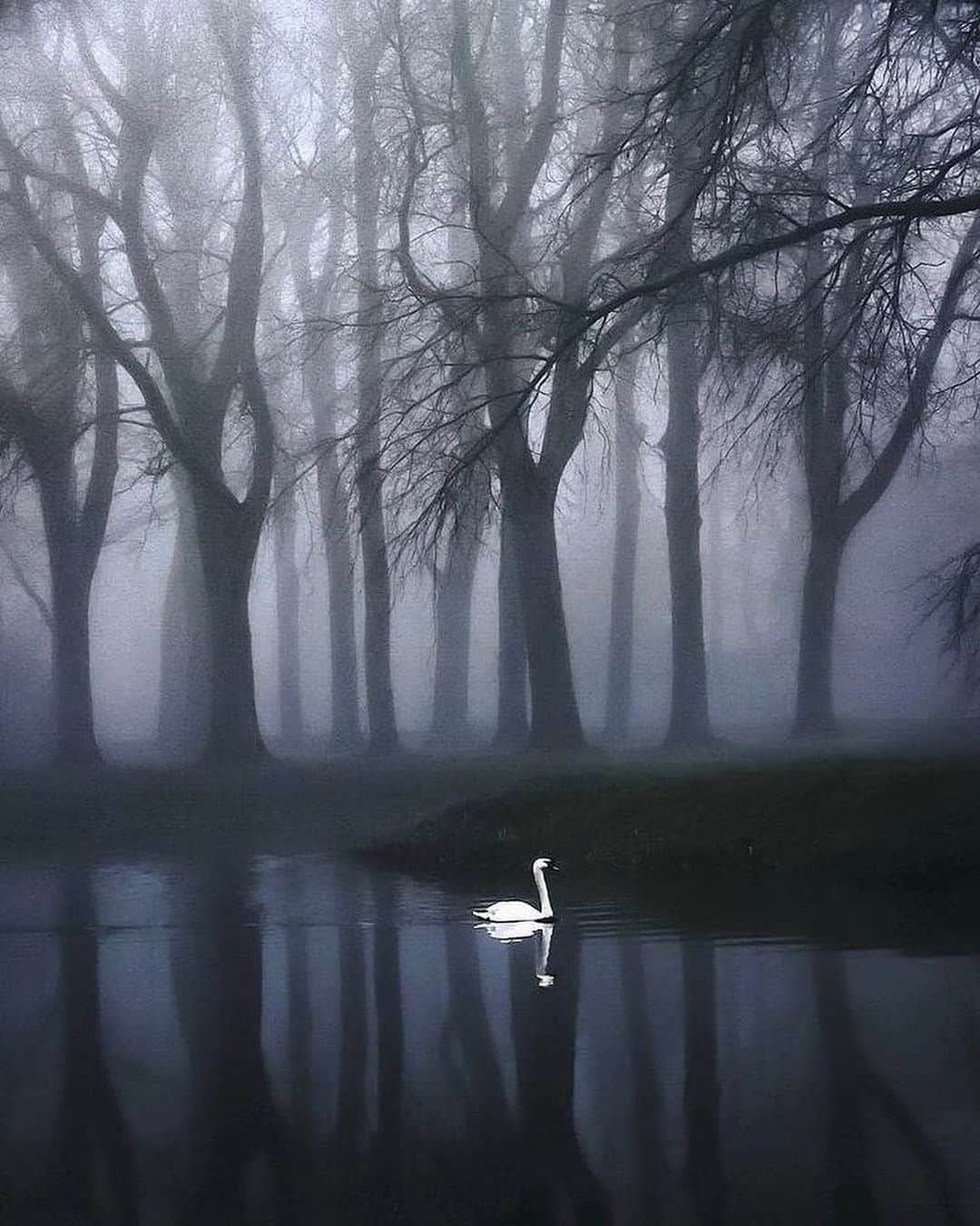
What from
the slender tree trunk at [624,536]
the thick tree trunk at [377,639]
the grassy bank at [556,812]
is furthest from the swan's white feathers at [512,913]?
the slender tree trunk at [624,536]

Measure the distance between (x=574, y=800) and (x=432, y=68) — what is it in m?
9.12

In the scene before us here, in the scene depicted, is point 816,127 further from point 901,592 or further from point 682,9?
point 901,592

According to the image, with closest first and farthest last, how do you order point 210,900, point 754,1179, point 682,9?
point 754,1179 < point 210,900 < point 682,9

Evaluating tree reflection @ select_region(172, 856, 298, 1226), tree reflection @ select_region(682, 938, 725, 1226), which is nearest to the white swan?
tree reflection @ select_region(682, 938, 725, 1226)

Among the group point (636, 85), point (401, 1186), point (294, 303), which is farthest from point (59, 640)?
point (401, 1186)

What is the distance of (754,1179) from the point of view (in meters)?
4.89

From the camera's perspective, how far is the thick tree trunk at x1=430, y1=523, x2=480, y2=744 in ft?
61.6

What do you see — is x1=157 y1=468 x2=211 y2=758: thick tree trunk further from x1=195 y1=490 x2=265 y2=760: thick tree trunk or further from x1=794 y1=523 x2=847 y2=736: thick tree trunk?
x1=794 y1=523 x2=847 y2=736: thick tree trunk

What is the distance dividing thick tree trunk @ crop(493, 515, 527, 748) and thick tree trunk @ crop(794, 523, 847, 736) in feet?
10.8

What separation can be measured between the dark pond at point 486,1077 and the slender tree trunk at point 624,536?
8.27m

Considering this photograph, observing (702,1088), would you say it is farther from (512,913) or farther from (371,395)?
(371,395)

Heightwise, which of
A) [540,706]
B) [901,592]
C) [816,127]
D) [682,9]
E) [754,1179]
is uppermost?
[682,9]

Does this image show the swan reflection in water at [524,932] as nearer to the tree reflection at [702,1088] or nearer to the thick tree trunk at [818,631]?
the tree reflection at [702,1088]

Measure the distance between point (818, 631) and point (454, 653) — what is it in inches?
173
